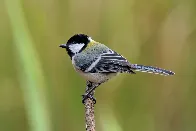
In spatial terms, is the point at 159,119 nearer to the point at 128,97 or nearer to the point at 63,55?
the point at 128,97

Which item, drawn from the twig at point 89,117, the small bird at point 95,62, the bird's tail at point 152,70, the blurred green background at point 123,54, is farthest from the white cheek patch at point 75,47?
the twig at point 89,117

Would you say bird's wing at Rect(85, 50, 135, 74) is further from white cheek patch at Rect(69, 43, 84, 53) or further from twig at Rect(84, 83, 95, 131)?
twig at Rect(84, 83, 95, 131)

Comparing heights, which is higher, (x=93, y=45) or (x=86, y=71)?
(x=93, y=45)

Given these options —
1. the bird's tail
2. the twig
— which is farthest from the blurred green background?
the twig

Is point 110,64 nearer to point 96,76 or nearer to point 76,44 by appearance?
point 96,76

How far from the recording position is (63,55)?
251 cm

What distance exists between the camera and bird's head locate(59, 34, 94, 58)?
217 centimetres

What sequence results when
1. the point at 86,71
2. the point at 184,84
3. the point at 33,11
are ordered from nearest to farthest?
the point at 86,71 → the point at 33,11 → the point at 184,84

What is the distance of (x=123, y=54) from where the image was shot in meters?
2.41

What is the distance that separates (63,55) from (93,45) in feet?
0.87

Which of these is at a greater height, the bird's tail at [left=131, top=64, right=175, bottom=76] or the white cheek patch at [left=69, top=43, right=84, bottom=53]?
the white cheek patch at [left=69, top=43, right=84, bottom=53]

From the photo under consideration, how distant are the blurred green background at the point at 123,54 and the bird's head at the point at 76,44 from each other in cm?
10

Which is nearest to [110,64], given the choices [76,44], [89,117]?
[76,44]

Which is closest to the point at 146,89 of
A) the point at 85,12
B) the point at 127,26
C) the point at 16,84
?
the point at 127,26
